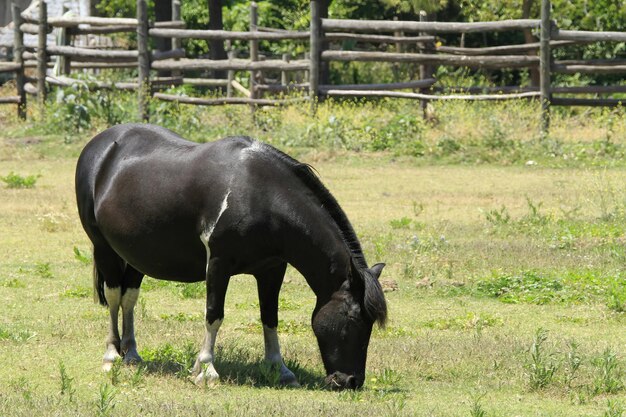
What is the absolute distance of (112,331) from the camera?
8.60 meters

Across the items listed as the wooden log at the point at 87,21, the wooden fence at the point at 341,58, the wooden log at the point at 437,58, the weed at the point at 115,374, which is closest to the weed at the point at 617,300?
the weed at the point at 115,374

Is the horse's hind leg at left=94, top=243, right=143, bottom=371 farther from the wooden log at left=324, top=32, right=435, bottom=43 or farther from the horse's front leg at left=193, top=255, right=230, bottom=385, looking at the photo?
the wooden log at left=324, top=32, right=435, bottom=43

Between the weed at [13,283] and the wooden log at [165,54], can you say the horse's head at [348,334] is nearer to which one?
the weed at [13,283]

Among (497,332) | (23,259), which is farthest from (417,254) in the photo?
(23,259)

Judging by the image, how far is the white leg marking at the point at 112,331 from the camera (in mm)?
8406

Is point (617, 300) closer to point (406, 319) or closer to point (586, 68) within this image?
point (406, 319)

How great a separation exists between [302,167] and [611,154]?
13.8 metres

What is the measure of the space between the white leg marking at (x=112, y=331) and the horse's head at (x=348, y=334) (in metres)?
1.63

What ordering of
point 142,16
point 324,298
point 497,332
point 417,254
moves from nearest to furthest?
point 324,298
point 497,332
point 417,254
point 142,16

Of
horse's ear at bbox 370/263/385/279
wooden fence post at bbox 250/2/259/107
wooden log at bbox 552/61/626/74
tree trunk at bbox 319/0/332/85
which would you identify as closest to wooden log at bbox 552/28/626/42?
wooden log at bbox 552/61/626/74

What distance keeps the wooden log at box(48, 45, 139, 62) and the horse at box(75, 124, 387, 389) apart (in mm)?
16729

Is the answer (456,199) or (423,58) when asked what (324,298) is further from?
(423,58)

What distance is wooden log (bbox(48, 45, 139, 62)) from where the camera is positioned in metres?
24.9

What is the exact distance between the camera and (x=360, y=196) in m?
17.5
